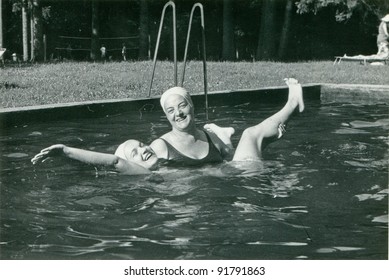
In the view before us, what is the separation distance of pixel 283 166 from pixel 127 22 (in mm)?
22956

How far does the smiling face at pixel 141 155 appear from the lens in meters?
5.44

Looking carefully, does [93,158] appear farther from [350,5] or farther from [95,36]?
[95,36]

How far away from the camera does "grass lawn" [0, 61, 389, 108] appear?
10.1 m

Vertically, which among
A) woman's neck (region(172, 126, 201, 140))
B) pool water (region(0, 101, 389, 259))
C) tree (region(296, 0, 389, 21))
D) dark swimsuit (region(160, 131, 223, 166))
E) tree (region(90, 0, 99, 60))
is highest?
tree (region(296, 0, 389, 21))

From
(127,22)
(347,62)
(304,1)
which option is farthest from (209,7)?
(347,62)

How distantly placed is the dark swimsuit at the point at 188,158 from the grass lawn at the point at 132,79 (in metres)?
3.64

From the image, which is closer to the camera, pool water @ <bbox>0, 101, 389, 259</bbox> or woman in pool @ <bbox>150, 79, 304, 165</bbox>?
pool water @ <bbox>0, 101, 389, 259</bbox>

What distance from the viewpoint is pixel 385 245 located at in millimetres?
3752

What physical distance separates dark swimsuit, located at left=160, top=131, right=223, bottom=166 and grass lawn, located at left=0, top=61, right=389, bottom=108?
11.9 ft

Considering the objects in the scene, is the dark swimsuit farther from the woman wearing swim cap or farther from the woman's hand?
the woman's hand

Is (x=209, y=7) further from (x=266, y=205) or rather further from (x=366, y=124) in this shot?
(x=266, y=205)

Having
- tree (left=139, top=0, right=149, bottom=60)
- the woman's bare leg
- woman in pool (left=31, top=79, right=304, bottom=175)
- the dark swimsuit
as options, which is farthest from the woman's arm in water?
tree (left=139, top=0, right=149, bottom=60)

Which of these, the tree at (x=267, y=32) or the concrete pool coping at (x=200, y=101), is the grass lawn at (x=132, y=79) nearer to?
the concrete pool coping at (x=200, y=101)

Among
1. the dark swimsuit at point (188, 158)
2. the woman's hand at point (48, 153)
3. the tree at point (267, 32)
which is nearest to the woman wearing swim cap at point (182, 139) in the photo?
the dark swimsuit at point (188, 158)
